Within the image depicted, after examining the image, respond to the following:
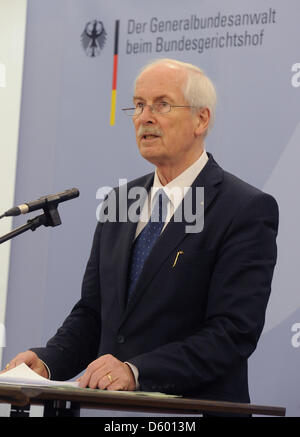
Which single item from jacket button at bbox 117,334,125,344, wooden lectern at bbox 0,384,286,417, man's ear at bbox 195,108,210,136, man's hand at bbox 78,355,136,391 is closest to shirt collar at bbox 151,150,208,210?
man's ear at bbox 195,108,210,136

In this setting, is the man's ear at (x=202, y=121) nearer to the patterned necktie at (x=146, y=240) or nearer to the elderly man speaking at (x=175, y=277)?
the elderly man speaking at (x=175, y=277)

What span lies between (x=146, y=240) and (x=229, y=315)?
1.84ft

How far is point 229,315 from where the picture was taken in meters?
2.99

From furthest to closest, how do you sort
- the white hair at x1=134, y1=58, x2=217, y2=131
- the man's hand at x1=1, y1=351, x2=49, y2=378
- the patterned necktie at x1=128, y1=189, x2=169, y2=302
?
the white hair at x1=134, y1=58, x2=217, y2=131, the patterned necktie at x1=128, y1=189, x2=169, y2=302, the man's hand at x1=1, y1=351, x2=49, y2=378

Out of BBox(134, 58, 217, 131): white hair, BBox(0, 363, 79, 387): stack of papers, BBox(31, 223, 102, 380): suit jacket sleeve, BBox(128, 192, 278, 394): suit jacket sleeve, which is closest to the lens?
BBox(0, 363, 79, 387): stack of papers

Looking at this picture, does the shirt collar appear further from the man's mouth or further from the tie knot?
the man's mouth

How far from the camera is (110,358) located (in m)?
Result: 2.73

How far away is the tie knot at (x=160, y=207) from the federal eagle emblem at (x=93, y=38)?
209 centimetres

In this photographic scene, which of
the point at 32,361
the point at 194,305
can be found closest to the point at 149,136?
the point at 194,305

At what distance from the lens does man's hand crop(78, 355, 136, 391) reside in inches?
105

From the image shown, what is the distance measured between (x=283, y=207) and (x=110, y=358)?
205 cm

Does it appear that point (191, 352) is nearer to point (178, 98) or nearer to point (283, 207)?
point (178, 98)

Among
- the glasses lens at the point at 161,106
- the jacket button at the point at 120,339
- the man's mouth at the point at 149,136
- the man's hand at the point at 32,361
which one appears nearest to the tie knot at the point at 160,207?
the man's mouth at the point at 149,136

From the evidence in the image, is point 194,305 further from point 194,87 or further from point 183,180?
point 194,87
